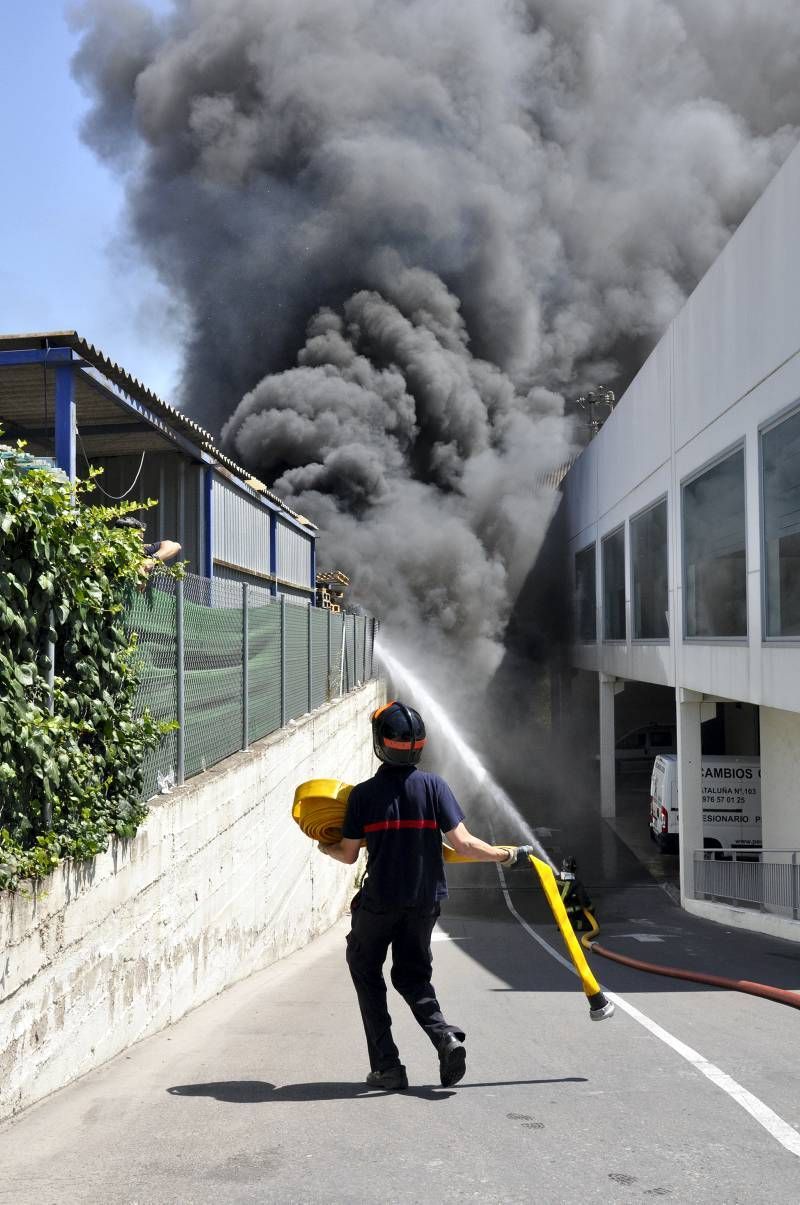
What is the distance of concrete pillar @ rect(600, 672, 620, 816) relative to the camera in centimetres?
2542

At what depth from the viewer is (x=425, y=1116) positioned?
3607mm

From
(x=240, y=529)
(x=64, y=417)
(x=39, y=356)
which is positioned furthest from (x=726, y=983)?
(x=240, y=529)

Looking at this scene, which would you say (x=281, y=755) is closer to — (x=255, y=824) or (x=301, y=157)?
(x=255, y=824)

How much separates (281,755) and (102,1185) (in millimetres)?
6081

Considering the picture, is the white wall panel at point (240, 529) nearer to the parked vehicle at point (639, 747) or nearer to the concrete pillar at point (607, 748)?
the concrete pillar at point (607, 748)

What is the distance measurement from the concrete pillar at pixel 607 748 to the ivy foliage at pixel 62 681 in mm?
21356

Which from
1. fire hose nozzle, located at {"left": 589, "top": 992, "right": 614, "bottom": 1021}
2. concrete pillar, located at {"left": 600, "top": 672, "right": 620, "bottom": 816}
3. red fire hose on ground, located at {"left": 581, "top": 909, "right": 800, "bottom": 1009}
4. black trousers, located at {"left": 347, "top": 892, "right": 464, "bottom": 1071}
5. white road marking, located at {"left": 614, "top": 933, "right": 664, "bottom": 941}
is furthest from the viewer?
concrete pillar, located at {"left": 600, "top": 672, "right": 620, "bottom": 816}

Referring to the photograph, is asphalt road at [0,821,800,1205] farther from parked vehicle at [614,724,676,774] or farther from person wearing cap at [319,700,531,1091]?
parked vehicle at [614,724,676,774]

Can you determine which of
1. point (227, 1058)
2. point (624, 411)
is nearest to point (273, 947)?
point (227, 1058)

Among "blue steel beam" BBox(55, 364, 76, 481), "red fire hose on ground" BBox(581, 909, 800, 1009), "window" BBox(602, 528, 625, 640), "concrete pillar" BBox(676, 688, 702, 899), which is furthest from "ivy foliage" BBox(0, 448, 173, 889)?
"window" BBox(602, 528, 625, 640)

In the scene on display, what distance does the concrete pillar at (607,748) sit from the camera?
25.4 m

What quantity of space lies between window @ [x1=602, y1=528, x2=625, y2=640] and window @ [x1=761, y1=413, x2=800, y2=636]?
10.1 meters

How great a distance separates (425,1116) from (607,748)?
2264cm

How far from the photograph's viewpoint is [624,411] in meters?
21.8
